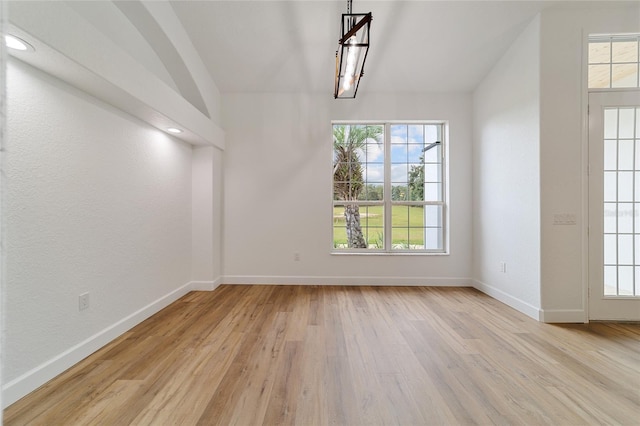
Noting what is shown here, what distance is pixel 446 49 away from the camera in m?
3.31

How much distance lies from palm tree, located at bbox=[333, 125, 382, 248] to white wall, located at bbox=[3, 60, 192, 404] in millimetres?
2455

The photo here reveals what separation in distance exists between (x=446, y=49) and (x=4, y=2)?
3921 mm

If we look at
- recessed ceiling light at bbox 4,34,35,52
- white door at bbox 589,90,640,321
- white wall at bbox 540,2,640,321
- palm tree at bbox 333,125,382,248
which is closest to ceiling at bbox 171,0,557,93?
white wall at bbox 540,2,640,321

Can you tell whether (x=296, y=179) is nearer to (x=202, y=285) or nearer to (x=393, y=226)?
(x=393, y=226)

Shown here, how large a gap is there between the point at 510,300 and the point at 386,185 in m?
2.18

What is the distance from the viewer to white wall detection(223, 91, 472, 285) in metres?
4.02

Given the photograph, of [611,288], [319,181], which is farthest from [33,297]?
[611,288]

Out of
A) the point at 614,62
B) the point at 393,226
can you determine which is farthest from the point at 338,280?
the point at 614,62

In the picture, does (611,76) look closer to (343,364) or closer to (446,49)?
(446,49)

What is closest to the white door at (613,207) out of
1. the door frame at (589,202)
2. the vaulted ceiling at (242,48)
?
the door frame at (589,202)

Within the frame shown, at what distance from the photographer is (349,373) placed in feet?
6.08

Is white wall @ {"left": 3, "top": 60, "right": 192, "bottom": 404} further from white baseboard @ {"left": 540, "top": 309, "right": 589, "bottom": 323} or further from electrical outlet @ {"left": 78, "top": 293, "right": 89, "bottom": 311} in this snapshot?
white baseboard @ {"left": 540, "top": 309, "right": 589, "bottom": 323}

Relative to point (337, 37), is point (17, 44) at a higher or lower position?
lower

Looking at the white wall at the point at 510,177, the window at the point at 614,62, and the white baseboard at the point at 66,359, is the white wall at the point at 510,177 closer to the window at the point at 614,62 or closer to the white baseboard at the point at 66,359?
the window at the point at 614,62
